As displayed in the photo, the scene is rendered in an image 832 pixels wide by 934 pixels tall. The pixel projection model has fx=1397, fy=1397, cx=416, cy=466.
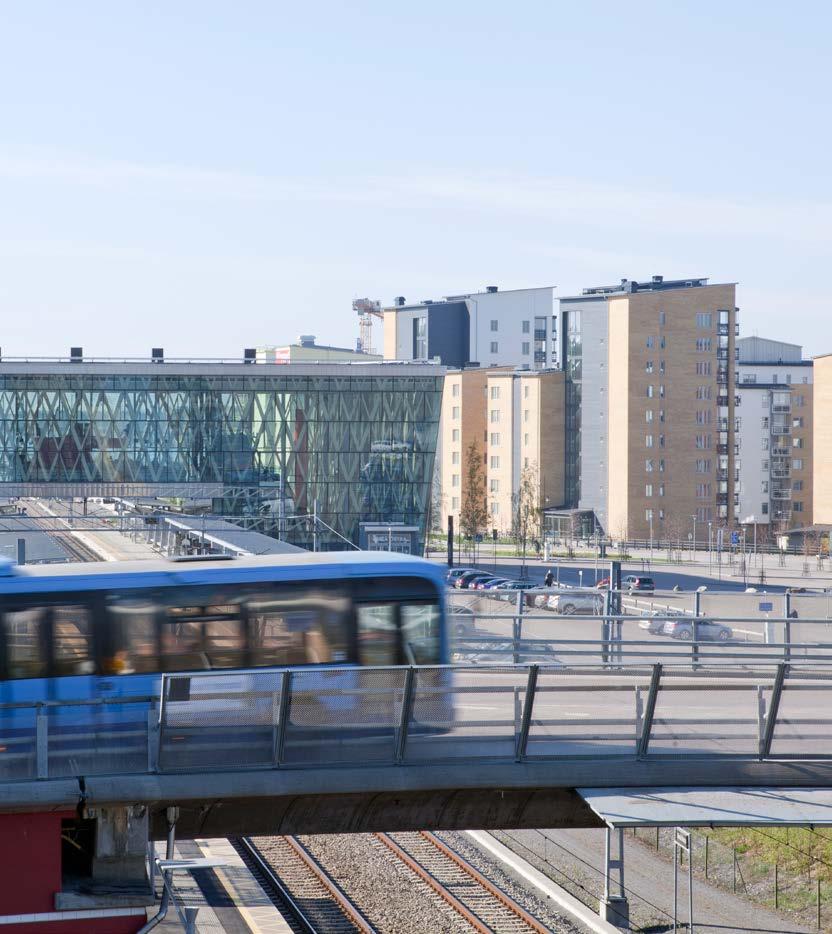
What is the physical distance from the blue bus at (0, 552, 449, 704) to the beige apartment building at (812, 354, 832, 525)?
7593 centimetres

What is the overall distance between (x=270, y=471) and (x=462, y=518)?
85.2 feet

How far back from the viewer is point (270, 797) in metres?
12.9

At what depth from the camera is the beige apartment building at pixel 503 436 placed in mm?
100750

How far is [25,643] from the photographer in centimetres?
1588

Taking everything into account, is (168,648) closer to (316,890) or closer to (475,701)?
(475,701)

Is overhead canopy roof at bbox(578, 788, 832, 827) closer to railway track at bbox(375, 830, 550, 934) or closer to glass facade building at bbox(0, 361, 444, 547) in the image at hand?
railway track at bbox(375, 830, 550, 934)

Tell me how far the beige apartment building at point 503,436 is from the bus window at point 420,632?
78.8m

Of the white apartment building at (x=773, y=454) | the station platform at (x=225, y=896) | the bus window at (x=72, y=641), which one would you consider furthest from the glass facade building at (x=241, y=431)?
the bus window at (x=72, y=641)

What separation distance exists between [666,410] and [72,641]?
80.4 meters

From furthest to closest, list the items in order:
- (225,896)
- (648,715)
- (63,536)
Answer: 1. (63,536)
2. (225,896)
3. (648,715)

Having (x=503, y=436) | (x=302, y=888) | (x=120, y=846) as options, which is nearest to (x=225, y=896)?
(x=302, y=888)

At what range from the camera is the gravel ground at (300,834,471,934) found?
20516 millimetres

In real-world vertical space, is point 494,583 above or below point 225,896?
above

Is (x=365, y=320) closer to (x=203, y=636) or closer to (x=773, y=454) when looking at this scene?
(x=773, y=454)
